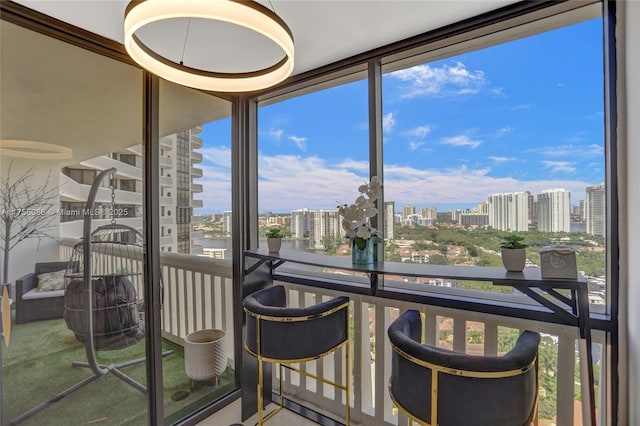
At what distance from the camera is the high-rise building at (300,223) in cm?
256

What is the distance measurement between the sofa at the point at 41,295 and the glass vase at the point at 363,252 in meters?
1.73

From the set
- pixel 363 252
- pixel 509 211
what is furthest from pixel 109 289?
pixel 509 211

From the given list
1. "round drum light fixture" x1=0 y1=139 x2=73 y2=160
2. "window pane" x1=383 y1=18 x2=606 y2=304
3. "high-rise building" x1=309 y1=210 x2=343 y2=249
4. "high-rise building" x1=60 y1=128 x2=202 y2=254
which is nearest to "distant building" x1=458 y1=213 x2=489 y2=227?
"window pane" x1=383 y1=18 x2=606 y2=304

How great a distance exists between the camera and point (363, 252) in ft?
6.37

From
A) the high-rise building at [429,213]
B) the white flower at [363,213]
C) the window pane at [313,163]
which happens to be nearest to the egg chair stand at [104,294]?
the window pane at [313,163]

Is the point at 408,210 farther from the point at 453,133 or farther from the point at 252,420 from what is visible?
the point at 252,420

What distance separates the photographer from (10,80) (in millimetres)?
1511

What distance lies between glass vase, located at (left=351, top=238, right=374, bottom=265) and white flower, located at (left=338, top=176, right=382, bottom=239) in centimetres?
4

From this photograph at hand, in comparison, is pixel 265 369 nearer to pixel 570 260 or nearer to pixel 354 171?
pixel 354 171

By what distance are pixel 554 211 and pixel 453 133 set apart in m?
0.73

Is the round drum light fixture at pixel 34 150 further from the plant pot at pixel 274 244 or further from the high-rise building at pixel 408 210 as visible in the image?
the high-rise building at pixel 408 210

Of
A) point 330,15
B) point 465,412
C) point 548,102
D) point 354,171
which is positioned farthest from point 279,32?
point 465,412

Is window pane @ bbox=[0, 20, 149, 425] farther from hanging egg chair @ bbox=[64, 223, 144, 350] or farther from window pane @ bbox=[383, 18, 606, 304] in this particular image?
window pane @ bbox=[383, 18, 606, 304]

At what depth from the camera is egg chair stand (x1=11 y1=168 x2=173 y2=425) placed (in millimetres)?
1795
